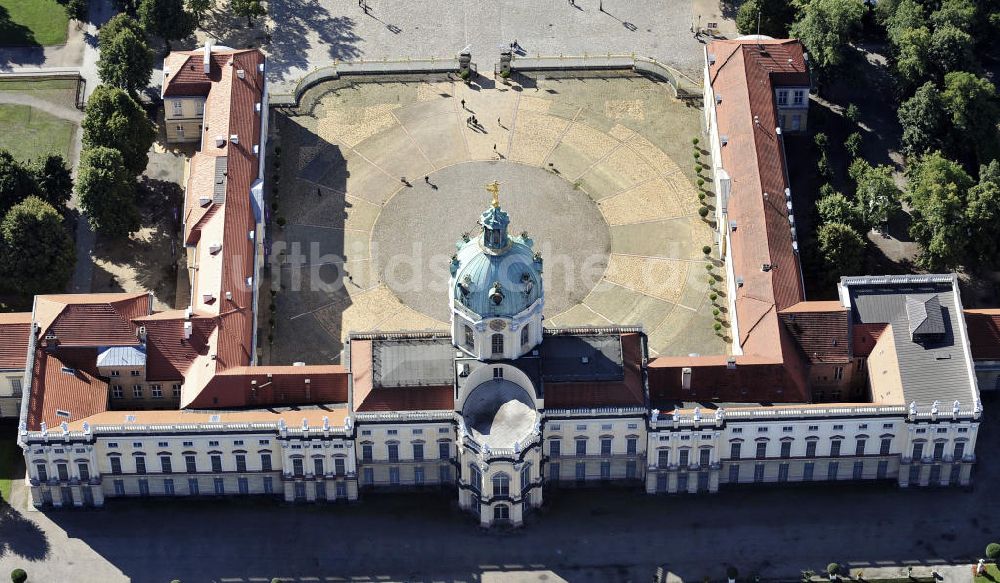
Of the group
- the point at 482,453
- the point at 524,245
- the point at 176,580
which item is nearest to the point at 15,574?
the point at 176,580

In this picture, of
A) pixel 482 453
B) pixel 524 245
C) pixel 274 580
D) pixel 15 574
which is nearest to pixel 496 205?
pixel 524 245

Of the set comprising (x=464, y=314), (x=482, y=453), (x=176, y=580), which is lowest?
(x=176, y=580)

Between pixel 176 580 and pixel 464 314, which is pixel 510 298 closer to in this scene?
pixel 464 314

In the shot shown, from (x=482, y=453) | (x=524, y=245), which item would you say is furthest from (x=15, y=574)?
(x=524, y=245)

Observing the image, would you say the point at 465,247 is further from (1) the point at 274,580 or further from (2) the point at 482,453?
(1) the point at 274,580

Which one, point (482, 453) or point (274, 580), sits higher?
point (482, 453)

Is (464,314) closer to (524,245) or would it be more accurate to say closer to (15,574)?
(524,245)

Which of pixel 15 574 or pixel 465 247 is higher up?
pixel 465 247
